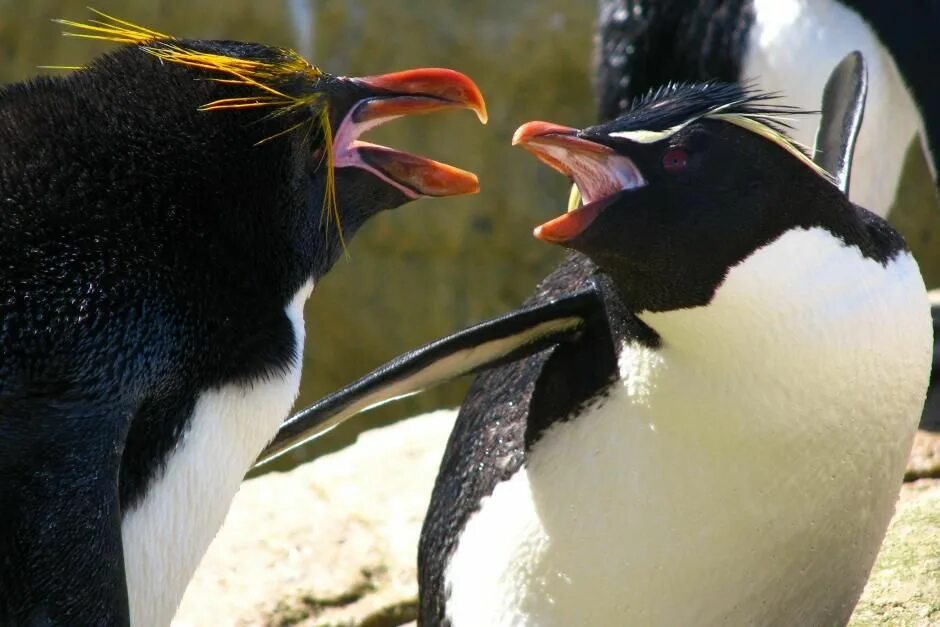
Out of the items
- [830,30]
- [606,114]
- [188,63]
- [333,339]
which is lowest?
[333,339]

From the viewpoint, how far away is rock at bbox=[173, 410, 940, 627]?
2.68 metres

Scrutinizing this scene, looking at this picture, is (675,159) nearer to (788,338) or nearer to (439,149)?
(788,338)

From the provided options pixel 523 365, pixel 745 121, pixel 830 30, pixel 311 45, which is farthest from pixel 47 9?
pixel 745 121

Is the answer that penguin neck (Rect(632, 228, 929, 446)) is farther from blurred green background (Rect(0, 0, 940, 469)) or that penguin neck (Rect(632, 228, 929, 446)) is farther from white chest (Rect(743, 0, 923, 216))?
blurred green background (Rect(0, 0, 940, 469))

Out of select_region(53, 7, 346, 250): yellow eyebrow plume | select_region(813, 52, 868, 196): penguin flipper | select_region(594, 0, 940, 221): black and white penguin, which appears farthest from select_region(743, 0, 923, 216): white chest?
select_region(53, 7, 346, 250): yellow eyebrow plume

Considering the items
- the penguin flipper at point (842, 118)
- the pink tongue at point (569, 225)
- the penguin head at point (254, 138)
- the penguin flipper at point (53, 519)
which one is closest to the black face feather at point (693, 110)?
the pink tongue at point (569, 225)

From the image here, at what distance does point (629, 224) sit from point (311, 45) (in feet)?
17.3

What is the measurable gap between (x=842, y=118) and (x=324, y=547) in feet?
4.56

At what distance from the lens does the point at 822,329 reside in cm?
205

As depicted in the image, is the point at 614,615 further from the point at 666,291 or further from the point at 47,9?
the point at 47,9

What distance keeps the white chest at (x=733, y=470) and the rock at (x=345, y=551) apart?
0.41m

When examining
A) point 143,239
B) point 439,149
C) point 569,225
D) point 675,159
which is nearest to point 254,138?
point 143,239

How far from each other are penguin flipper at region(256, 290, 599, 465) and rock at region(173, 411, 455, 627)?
2.15ft

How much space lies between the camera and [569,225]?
77.6 inches
